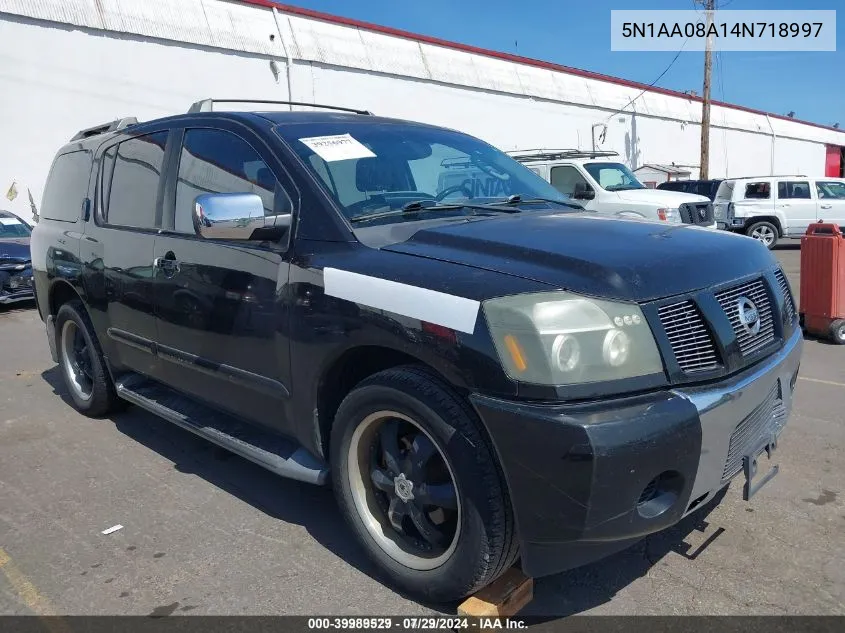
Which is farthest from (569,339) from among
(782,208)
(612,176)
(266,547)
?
(782,208)

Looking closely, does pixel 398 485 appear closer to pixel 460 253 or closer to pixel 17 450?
pixel 460 253

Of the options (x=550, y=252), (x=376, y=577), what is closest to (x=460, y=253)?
(x=550, y=252)

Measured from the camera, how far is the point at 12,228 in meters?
11.9

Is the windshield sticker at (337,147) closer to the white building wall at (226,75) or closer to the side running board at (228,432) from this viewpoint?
the side running board at (228,432)

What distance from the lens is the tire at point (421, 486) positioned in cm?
234

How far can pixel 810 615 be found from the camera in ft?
8.39

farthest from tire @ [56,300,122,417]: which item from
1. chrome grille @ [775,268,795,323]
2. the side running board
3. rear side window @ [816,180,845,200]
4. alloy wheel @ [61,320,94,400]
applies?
rear side window @ [816,180,845,200]

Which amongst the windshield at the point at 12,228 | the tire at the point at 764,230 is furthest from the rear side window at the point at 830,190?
the windshield at the point at 12,228

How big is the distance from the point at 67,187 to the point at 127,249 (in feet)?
4.66

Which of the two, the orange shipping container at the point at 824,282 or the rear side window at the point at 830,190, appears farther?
A: the rear side window at the point at 830,190

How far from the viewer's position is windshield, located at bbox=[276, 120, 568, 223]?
10.3ft

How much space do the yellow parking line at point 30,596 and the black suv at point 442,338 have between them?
965 millimetres

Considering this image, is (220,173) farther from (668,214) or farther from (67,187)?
(668,214)

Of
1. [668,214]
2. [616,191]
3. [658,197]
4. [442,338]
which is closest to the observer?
[442,338]
